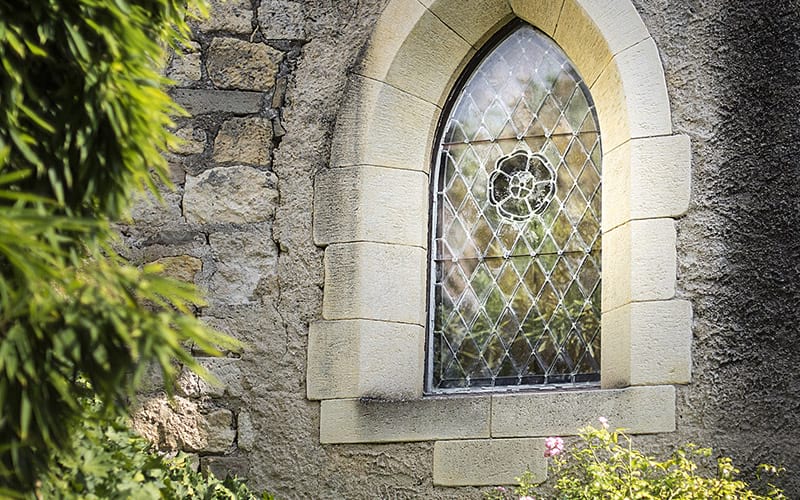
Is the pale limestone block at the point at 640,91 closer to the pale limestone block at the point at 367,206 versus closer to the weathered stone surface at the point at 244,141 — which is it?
the pale limestone block at the point at 367,206

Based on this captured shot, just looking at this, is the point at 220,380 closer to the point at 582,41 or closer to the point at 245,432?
the point at 245,432

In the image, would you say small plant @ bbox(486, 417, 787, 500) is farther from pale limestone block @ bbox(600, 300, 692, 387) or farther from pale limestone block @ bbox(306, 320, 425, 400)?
pale limestone block @ bbox(306, 320, 425, 400)

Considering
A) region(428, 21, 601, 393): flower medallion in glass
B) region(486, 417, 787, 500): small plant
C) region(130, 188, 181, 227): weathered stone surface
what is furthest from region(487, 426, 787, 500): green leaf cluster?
region(130, 188, 181, 227): weathered stone surface

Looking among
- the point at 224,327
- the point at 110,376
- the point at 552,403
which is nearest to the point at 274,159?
the point at 224,327

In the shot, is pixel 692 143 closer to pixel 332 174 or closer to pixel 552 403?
pixel 552 403

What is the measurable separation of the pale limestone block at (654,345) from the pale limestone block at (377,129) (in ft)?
3.45

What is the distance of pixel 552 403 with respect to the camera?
421 centimetres

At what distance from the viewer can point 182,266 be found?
4617mm

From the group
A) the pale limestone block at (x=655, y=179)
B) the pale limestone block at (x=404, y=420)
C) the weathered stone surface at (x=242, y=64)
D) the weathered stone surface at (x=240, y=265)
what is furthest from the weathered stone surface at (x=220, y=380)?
the pale limestone block at (x=655, y=179)

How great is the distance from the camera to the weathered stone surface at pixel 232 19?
4.79m

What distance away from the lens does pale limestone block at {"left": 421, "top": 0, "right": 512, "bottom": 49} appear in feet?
15.5

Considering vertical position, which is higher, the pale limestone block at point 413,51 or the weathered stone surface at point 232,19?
the weathered stone surface at point 232,19

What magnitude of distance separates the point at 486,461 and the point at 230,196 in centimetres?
136

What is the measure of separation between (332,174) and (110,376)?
2.35 metres
